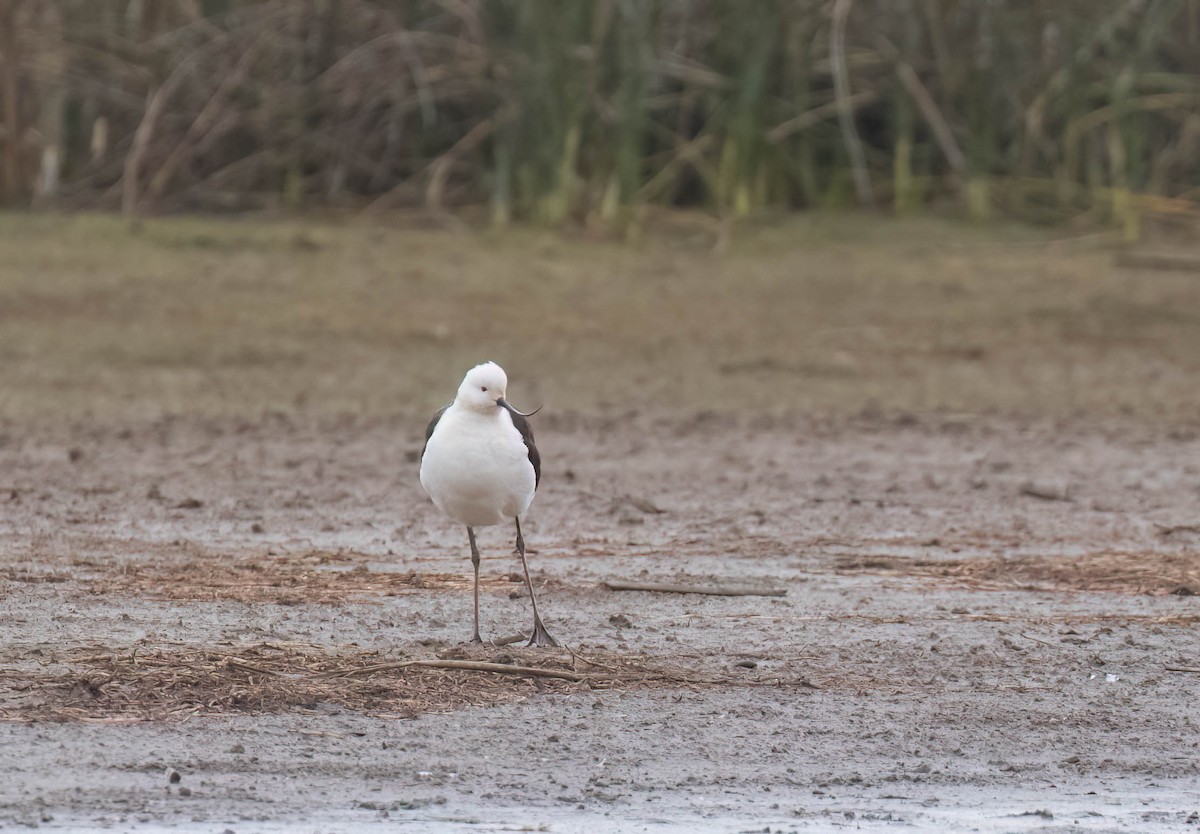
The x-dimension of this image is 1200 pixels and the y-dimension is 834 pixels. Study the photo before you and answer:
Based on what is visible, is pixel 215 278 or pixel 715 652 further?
pixel 215 278

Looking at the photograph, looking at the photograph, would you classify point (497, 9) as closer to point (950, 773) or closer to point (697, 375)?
point (697, 375)

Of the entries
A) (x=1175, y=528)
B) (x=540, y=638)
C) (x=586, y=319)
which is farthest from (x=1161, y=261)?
(x=540, y=638)

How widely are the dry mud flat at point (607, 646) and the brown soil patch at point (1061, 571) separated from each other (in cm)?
2

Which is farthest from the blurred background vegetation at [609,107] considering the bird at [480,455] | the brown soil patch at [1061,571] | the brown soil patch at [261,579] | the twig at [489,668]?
the twig at [489,668]

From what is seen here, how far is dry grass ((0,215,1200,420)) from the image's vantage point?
35.7ft

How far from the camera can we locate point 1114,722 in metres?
5.24

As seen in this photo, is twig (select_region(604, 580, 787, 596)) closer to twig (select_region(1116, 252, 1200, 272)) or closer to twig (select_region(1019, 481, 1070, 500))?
twig (select_region(1019, 481, 1070, 500))

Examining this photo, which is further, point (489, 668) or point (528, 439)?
point (528, 439)

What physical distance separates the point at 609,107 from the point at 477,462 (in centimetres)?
802

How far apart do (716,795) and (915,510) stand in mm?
3941

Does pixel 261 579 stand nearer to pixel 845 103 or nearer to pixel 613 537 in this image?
pixel 613 537

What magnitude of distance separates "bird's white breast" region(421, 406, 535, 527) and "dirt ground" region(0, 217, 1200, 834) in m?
0.43

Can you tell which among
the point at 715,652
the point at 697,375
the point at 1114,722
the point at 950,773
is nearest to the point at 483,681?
the point at 715,652

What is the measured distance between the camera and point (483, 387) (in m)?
5.60
